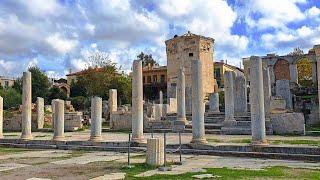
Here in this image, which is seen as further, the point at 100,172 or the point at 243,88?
the point at 243,88

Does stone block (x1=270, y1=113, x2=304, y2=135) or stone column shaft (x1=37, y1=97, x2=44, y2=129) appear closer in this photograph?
stone block (x1=270, y1=113, x2=304, y2=135)

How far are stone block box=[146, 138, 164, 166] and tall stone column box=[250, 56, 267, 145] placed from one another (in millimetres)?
4433

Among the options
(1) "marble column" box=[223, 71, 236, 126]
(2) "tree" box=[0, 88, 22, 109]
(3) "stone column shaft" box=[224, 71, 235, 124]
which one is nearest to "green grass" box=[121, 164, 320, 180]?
(1) "marble column" box=[223, 71, 236, 126]

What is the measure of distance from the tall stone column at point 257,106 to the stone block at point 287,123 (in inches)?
358

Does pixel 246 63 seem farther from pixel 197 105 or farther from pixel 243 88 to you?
pixel 197 105

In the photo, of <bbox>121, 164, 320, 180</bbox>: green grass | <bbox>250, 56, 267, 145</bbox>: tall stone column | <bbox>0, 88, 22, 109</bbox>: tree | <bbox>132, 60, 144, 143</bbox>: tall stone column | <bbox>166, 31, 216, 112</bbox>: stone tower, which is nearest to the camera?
<bbox>121, 164, 320, 180</bbox>: green grass

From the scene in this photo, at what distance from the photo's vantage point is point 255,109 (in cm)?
1464

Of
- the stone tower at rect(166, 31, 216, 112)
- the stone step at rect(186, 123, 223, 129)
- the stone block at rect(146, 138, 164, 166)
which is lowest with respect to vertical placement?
the stone block at rect(146, 138, 164, 166)

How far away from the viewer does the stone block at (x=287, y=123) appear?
22705mm

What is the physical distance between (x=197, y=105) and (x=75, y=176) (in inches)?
275

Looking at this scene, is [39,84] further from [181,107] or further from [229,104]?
[229,104]

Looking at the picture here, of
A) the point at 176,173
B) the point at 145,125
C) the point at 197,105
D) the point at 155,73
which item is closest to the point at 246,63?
the point at 145,125

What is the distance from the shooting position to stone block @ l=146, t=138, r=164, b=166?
1154 centimetres

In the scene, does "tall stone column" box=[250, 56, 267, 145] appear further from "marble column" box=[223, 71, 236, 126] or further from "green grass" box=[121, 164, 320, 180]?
"marble column" box=[223, 71, 236, 126]
